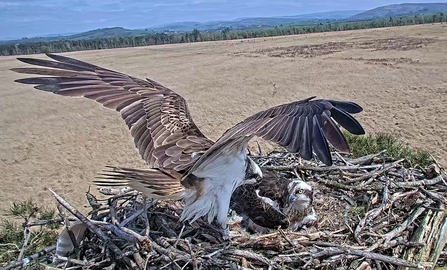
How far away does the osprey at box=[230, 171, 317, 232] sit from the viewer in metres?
3.82

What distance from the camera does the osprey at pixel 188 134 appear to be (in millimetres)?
2426

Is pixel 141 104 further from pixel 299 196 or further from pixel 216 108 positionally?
pixel 216 108

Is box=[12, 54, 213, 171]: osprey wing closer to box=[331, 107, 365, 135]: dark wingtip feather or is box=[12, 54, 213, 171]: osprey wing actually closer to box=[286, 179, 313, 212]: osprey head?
box=[286, 179, 313, 212]: osprey head

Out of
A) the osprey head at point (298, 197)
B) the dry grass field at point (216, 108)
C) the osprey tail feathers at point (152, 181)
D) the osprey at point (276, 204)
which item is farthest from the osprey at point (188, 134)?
the dry grass field at point (216, 108)

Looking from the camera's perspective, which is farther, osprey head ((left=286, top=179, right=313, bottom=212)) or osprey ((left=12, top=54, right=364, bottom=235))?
osprey head ((left=286, top=179, right=313, bottom=212))

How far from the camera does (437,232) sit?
3713 mm

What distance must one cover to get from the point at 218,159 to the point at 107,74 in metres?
1.90

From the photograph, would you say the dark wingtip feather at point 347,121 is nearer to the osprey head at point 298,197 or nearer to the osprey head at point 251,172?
the osprey head at point 251,172

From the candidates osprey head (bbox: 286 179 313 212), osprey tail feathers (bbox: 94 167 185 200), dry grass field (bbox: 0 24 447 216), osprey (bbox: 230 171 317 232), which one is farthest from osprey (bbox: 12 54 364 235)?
dry grass field (bbox: 0 24 447 216)

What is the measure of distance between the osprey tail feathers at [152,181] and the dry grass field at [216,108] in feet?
20.7

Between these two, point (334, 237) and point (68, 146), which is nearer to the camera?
point (334, 237)

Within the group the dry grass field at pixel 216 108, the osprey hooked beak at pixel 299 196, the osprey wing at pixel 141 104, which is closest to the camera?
the osprey wing at pixel 141 104

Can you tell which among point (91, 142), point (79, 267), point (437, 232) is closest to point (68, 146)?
point (91, 142)

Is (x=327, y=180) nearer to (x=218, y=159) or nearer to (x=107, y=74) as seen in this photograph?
(x=218, y=159)
